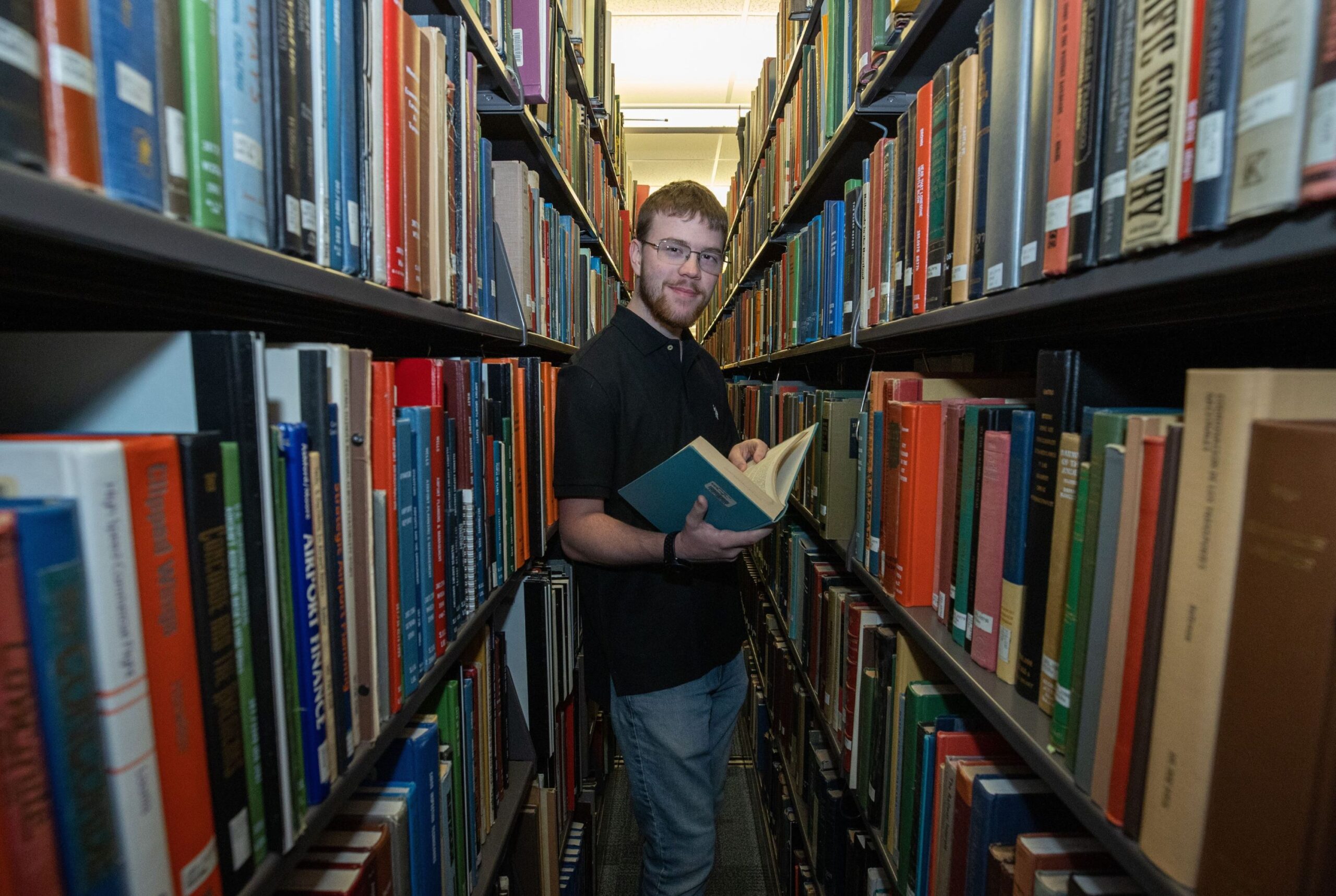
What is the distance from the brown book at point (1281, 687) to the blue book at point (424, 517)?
0.79 m

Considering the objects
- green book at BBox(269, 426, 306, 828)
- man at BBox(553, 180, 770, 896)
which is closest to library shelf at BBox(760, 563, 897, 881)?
man at BBox(553, 180, 770, 896)

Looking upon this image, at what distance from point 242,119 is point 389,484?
37 cm

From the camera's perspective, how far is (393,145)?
75 cm

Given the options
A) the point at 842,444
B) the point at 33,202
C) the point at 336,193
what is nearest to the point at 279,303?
the point at 336,193

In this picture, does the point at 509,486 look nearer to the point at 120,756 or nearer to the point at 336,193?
the point at 336,193

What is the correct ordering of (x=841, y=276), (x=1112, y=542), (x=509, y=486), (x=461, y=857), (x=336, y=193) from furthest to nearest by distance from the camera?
(x=841, y=276)
(x=509, y=486)
(x=461, y=857)
(x=336, y=193)
(x=1112, y=542)

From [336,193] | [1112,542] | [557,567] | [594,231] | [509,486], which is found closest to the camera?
[1112,542]

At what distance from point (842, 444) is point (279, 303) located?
1.00 m

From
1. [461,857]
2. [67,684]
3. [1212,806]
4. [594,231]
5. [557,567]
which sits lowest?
[461,857]

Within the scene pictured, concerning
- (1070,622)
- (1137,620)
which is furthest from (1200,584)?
(1070,622)

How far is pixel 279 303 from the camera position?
821mm

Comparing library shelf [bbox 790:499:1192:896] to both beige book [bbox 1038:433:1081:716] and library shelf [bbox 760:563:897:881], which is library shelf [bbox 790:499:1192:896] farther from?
library shelf [bbox 760:563:897:881]

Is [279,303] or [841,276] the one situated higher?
[841,276]

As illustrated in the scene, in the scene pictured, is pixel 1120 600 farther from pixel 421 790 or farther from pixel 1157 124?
pixel 421 790
